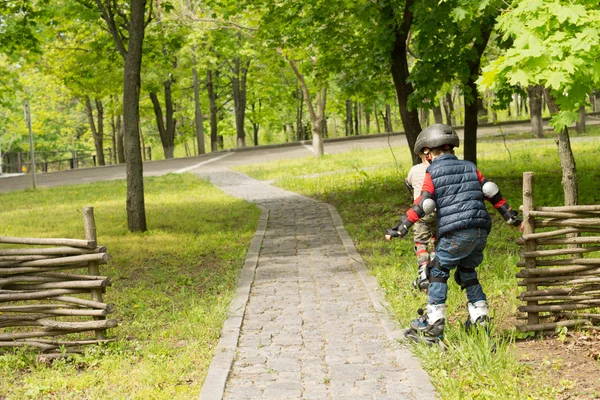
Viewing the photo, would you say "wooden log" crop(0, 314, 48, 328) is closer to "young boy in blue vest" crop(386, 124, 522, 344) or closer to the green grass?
the green grass

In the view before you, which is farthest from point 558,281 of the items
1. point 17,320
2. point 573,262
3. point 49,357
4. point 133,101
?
point 133,101

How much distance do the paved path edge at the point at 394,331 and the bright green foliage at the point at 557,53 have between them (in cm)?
232

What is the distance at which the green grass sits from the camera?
582 centimetres

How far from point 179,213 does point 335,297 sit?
8174mm

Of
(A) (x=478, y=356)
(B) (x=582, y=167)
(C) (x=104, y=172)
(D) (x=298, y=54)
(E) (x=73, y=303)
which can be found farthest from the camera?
(C) (x=104, y=172)

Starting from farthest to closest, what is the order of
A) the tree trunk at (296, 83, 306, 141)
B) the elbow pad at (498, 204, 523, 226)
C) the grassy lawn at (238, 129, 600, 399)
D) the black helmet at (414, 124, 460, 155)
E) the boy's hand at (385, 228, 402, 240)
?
the tree trunk at (296, 83, 306, 141)
the elbow pad at (498, 204, 523, 226)
the black helmet at (414, 124, 460, 155)
the boy's hand at (385, 228, 402, 240)
the grassy lawn at (238, 129, 600, 399)

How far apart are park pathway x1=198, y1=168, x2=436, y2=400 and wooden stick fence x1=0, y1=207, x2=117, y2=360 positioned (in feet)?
4.12

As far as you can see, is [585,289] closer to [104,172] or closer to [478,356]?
[478,356]

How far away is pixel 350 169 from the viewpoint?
23078 millimetres

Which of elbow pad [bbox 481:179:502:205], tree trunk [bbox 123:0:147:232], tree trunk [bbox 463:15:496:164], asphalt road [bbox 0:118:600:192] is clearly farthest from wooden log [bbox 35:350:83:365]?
asphalt road [bbox 0:118:600:192]

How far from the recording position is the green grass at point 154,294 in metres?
5.82

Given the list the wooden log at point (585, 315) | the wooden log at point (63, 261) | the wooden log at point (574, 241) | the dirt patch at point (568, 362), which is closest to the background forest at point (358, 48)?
the wooden log at point (574, 241)

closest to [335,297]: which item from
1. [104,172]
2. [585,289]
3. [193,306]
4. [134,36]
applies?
[193,306]

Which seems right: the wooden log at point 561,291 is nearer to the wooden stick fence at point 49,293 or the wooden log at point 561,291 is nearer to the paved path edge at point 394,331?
the paved path edge at point 394,331
